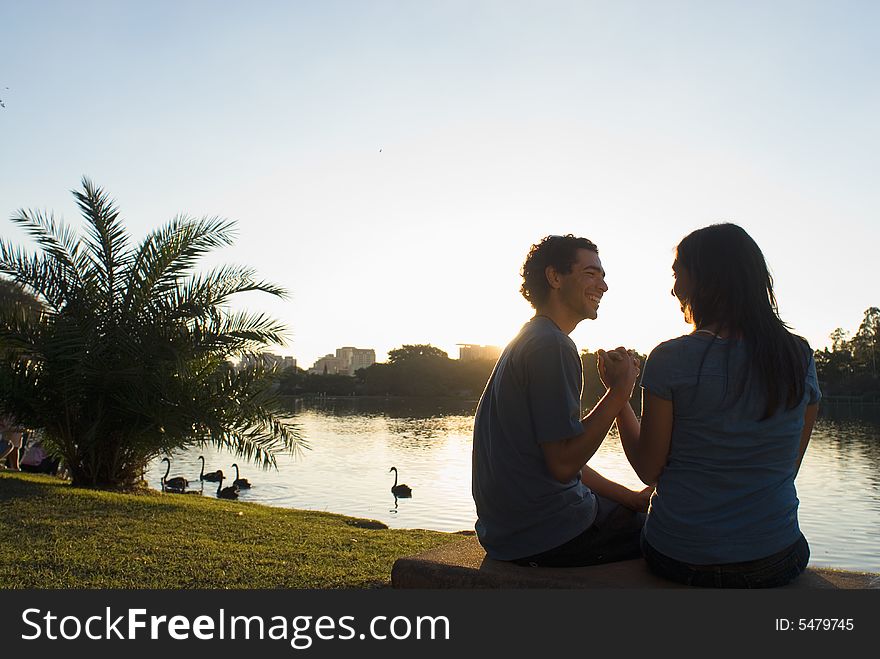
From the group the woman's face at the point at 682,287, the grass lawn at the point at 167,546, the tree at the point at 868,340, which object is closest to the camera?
the woman's face at the point at 682,287

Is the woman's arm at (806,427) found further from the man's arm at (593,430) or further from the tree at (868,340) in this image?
the tree at (868,340)

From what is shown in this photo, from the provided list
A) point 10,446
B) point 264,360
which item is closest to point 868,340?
point 264,360

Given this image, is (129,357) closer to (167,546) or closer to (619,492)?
(167,546)

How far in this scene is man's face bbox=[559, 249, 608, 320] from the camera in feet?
9.80

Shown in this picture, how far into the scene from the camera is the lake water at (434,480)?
14.3 meters

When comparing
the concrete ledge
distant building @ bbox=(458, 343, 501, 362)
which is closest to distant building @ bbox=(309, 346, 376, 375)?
distant building @ bbox=(458, 343, 501, 362)

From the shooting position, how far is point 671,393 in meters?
2.54

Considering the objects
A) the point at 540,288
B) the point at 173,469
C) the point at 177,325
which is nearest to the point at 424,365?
the point at 173,469

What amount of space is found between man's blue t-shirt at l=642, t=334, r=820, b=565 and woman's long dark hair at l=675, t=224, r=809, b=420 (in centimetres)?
5

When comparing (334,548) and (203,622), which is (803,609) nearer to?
(203,622)

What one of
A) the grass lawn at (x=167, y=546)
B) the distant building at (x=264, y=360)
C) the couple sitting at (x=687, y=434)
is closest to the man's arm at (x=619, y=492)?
the couple sitting at (x=687, y=434)

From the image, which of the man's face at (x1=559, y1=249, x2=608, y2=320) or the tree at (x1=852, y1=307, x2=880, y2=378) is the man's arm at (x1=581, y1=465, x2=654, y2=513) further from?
the tree at (x1=852, y1=307, x2=880, y2=378)

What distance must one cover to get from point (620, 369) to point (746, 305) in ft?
1.56

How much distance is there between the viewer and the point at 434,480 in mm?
22094
